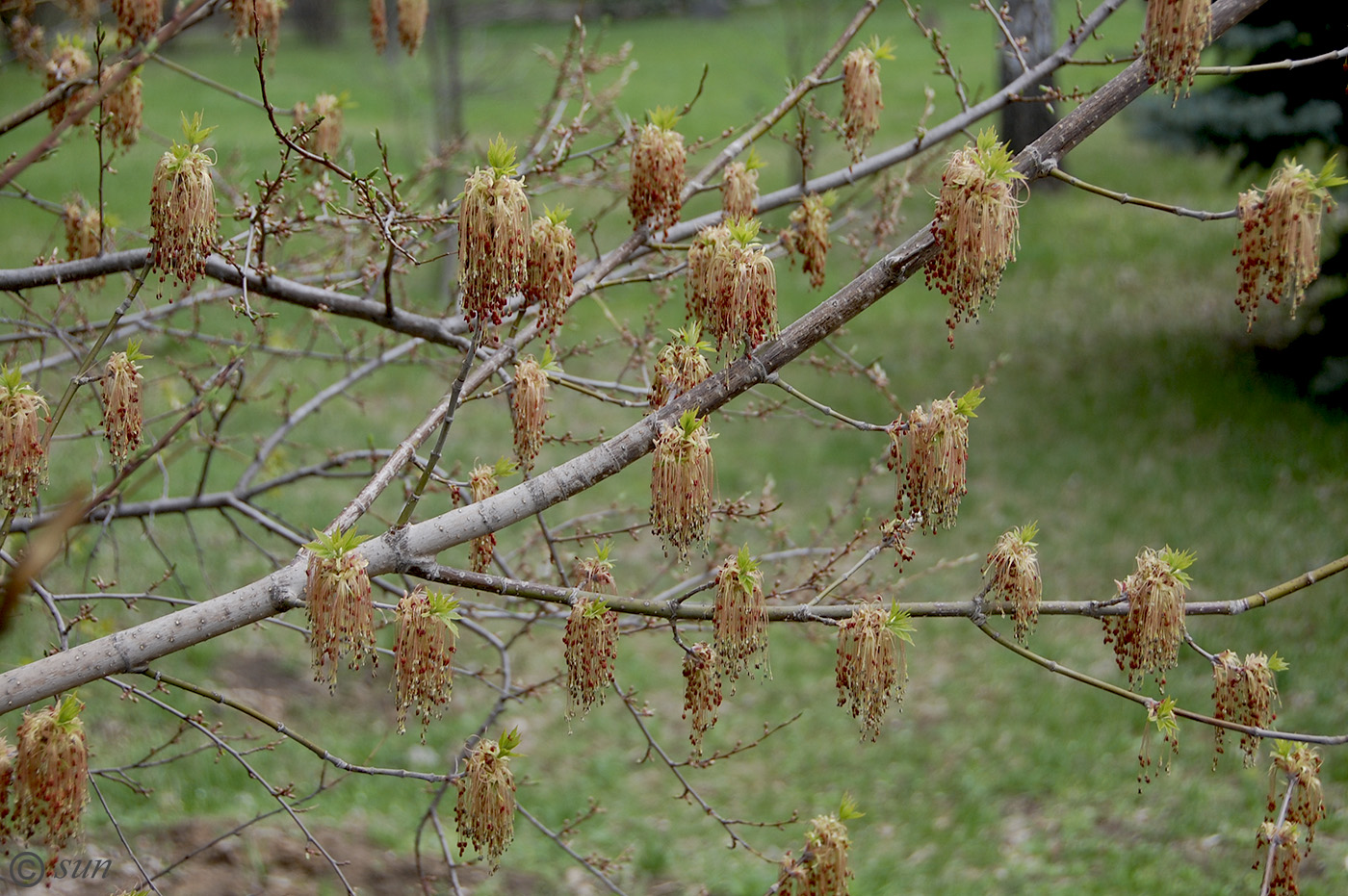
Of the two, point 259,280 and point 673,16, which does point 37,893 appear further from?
point 673,16

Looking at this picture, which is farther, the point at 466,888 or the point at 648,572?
the point at 648,572

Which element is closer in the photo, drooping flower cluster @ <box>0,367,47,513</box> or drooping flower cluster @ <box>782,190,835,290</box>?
drooping flower cluster @ <box>0,367,47,513</box>

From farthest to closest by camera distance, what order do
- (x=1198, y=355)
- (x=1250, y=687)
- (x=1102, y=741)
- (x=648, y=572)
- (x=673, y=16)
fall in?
(x=673, y=16)
(x=1198, y=355)
(x=648, y=572)
(x=1102, y=741)
(x=1250, y=687)

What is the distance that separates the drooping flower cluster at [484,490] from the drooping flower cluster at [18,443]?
0.82 metres

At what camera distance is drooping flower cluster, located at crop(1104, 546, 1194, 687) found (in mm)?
2141

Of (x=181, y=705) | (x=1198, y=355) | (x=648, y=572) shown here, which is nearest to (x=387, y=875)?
(x=181, y=705)

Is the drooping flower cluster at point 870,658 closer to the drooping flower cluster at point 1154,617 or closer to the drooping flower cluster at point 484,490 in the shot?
the drooping flower cluster at point 1154,617

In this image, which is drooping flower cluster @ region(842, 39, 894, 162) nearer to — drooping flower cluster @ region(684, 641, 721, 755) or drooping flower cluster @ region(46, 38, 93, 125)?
drooping flower cluster @ region(684, 641, 721, 755)

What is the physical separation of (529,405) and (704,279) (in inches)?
16.5

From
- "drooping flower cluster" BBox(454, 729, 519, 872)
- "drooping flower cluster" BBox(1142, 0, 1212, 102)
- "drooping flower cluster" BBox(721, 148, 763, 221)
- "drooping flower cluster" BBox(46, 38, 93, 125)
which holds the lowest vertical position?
"drooping flower cluster" BBox(454, 729, 519, 872)

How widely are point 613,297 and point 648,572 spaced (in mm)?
5695

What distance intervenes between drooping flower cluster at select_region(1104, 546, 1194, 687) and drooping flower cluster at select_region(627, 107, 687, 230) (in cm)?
134

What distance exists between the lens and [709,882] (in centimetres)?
532

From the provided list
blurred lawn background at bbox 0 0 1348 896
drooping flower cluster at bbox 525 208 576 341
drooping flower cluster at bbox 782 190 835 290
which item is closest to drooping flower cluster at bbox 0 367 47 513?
drooping flower cluster at bbox 525 208 576 341
